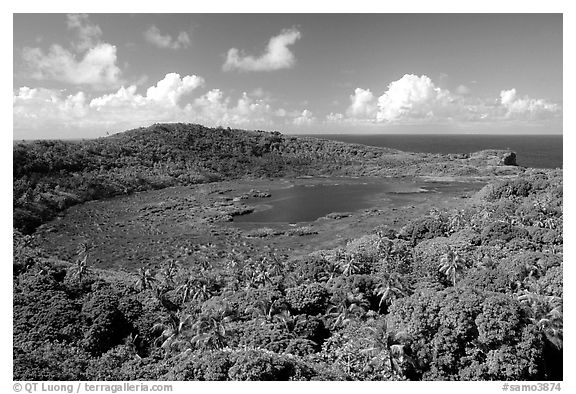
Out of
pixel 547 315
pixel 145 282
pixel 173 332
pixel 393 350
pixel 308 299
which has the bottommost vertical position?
pixel 145 282

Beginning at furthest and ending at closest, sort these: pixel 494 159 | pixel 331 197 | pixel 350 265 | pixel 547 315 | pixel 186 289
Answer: pixel 494 159
pixel 331 197
pixel 350 265
pixel 186 289
pixel 547 315

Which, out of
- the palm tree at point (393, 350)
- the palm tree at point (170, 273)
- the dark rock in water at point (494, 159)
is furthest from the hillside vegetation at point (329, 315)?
the dark rock in water at point (494, 159)

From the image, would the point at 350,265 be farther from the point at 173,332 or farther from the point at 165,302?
the point at 173,332

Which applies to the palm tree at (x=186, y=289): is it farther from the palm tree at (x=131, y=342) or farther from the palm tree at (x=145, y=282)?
the palm tree at (x=131, y=342)

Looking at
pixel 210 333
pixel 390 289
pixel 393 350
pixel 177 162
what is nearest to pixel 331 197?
pixel 177 162

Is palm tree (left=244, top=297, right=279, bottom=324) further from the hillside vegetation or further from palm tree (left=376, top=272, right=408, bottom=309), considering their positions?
palm tree (left=376, top=272, right=408, bottom=309)
